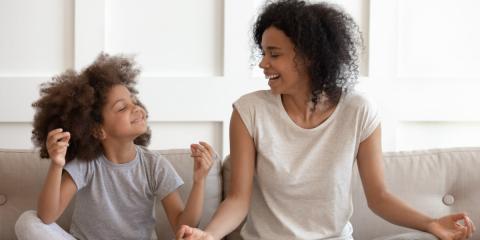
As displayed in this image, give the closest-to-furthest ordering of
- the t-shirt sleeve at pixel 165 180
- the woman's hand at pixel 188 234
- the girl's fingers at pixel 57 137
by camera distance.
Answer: the woman's hand at pixel 188 234
the girl's fingers at pixel 57 137
the t-shirt sleeve at pixel 165 180

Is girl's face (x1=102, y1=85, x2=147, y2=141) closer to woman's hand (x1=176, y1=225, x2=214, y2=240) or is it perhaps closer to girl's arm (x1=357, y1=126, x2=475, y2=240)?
woman's hand (x1=176, y1=225, x2=214, y2=240)

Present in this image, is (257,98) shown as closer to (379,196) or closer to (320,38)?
(320,38)

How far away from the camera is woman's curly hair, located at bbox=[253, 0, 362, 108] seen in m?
1.81

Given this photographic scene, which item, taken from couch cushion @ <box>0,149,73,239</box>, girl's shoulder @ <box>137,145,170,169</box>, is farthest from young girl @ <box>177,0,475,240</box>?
couch cushion @ <box>0,149,73,239</box>

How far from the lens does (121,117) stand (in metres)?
1.91

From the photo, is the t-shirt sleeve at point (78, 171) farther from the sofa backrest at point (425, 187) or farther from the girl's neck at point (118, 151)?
the sofa backrest at point (425, 187)

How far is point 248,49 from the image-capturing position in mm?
2406

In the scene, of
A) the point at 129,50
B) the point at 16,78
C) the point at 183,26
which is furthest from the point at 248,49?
the point at 16,78

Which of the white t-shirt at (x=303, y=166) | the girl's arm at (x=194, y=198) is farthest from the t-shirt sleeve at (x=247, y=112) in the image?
the girl's arm at (x=194, y=198)

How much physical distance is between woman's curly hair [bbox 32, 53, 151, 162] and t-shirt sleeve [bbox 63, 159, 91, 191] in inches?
0.7

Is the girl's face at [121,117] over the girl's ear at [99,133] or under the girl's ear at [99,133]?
over

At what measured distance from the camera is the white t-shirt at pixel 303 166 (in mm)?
1845

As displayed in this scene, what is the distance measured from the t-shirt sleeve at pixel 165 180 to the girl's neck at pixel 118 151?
0.27ft

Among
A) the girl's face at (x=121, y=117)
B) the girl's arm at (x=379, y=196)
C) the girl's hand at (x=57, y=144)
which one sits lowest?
the girl's arm at (x=379, y=196)
